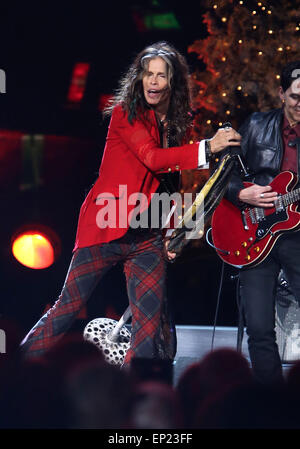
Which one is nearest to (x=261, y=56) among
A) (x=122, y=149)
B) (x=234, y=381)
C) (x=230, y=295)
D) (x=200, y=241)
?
(x=200, y=241)

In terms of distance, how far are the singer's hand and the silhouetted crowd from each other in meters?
1.09

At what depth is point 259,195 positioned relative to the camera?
10.6ft

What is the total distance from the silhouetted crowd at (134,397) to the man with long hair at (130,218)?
3.16ft

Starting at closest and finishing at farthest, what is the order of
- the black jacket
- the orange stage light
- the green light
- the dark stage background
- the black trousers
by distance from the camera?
the black trousers, the black jacket, the orange stage light, the dark stage background, the green light

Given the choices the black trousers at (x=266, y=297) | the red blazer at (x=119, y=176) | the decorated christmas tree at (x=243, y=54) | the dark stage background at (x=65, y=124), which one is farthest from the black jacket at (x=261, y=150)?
the dark stage background at (x=65, y=124)

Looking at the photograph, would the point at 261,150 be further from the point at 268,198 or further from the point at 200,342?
the point at 200,342

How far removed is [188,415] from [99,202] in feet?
4.93

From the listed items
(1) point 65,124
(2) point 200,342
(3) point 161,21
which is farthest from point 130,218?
(1) point 65,124

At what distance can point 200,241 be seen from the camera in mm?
Result: 6586

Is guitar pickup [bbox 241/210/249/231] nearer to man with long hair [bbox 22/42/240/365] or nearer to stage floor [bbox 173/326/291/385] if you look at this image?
man with long hair [bbox 22/42/240/365]

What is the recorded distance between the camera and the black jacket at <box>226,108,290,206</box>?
332cm

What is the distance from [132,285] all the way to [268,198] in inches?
30.8

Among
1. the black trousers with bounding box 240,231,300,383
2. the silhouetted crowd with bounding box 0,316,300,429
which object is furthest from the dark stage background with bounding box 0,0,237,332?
the silhouetted crowd with bounding box 0,316,300,429
